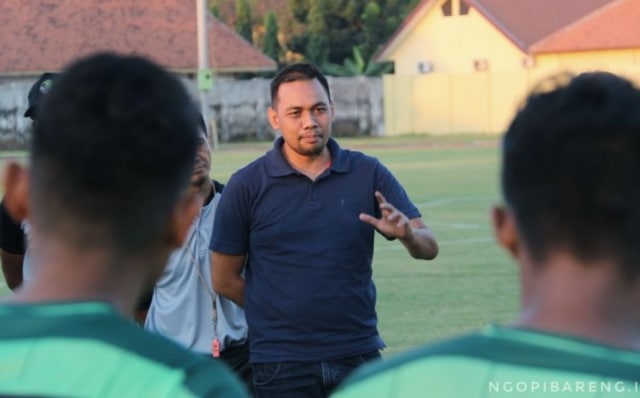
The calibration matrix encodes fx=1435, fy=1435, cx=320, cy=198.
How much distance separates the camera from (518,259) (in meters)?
2.58

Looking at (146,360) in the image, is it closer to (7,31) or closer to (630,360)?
(630,360)

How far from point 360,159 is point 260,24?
235 feet

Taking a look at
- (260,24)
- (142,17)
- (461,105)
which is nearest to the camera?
(461,105)

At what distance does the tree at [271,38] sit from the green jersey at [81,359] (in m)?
67.7

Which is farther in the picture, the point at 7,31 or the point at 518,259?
the point at 7,31

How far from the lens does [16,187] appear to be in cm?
280

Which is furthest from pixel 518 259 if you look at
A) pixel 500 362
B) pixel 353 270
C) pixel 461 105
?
pixel 461 105

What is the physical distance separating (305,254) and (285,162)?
1.57ft

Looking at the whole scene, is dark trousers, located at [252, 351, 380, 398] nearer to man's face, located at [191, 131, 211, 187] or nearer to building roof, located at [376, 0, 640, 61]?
man's face, located at [191, 131, 211, 187]

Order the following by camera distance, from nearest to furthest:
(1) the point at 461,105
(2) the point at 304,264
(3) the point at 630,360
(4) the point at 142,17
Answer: (3) the point at 630,360 → (2) the point at 304,264 → (1) the point at 461,105 → (4) the point at 142,17

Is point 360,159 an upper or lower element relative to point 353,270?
upper

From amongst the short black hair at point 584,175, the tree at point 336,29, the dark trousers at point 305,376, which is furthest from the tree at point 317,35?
the short black hair at point 584,175

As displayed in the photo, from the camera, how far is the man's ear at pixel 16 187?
2764 millimetres

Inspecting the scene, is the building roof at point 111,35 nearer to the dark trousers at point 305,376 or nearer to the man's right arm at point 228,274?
the man's right arm at point 228,274
